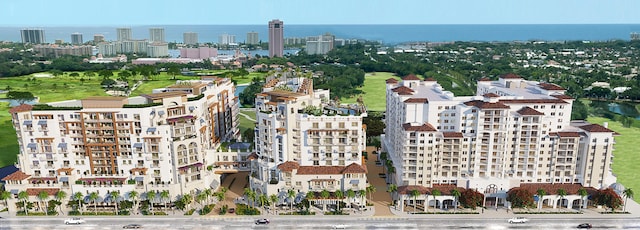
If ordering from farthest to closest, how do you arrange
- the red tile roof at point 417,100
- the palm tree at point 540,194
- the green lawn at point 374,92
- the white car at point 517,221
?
the green lawn at point 374,92
the red tile roof at point 417,100
the palm tree at point 540,194
the white car at point 517,221

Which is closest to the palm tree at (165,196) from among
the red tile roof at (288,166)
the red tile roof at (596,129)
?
the red tile roof at (288,166)

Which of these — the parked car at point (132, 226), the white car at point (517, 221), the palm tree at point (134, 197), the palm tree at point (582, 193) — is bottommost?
the parked car at point (132, 226)

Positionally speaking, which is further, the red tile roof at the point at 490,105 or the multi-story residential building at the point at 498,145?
the multi-story residential building at the point at 498,145

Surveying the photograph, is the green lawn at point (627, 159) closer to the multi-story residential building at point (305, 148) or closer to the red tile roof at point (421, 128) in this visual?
the red tile roof at point (421, 128)

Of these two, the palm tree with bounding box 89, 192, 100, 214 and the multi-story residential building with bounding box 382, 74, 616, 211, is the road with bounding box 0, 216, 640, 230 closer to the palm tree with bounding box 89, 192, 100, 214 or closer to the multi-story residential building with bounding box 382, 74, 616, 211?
the palm tree with bounding box 89, 192, 100, 214

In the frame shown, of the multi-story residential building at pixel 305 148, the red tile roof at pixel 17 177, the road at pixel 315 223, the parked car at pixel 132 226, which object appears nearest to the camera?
the road at pixel 315 223

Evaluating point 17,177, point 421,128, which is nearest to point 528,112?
point 421,128
